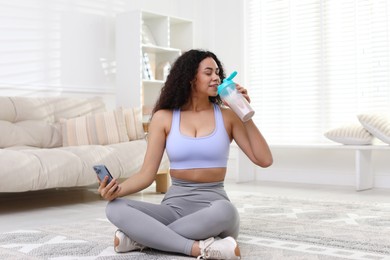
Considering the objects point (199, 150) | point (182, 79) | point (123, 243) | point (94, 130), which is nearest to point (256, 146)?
point (199, 150)

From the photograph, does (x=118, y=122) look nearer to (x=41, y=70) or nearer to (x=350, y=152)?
(x=41, y=70)

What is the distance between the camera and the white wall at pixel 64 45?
170 inches

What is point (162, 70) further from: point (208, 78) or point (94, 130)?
point (208, 78)

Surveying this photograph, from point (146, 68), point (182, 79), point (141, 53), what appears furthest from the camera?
point (146, 68)

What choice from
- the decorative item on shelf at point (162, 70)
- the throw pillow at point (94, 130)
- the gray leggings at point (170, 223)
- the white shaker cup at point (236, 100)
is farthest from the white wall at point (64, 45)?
the white shaker cup at point (236, 100)

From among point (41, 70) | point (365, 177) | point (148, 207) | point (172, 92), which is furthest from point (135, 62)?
point (148, 207)

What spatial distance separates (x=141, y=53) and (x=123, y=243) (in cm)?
307

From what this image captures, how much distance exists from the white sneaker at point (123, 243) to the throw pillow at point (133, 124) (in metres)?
2.22

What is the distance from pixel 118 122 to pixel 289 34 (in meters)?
2.07

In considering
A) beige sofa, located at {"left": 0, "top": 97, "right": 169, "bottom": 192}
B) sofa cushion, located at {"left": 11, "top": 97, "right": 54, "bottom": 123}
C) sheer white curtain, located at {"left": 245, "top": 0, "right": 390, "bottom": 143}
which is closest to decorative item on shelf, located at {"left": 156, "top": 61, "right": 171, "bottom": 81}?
beige sofa, located at {"left": 0, "top": 97, "right": 169, "bottom": 192}

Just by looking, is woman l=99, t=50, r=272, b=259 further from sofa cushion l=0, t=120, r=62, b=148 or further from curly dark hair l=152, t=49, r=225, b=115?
sofa cushion l=0, t=120, r=62, b=148

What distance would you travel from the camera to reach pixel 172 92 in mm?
2285

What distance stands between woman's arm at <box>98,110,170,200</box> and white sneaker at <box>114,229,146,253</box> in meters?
0.14

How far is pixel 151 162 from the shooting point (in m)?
2.17
